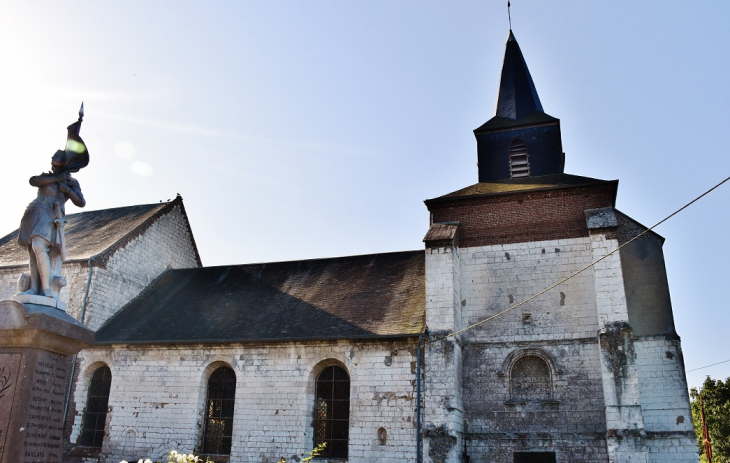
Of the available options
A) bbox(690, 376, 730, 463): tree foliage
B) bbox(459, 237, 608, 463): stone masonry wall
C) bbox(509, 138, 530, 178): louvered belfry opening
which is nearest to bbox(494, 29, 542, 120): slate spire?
bbox(509, 138, 530, 178): louvered belfry opening

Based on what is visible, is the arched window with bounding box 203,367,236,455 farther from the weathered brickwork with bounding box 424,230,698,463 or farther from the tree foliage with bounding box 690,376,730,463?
the tree foliage with bounding box 690,376,730,463

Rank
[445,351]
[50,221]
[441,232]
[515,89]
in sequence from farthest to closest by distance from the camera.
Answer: [515,89] → [441,232] → [445,351] → [50,221]

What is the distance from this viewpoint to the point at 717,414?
35.8m

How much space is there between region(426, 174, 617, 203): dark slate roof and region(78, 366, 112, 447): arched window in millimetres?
10726

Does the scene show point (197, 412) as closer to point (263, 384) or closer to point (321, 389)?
point (263, 384)

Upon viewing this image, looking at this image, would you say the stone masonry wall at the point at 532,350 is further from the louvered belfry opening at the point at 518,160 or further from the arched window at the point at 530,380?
the louvered belfry opening at the point at 518,160

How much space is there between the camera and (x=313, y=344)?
14.9 m

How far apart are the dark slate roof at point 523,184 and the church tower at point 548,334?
0.21 feet

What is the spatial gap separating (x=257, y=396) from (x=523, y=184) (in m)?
9.35

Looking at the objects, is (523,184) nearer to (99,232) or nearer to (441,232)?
(441,232)

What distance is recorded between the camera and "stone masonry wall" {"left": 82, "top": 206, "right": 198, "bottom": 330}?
58.0 feet

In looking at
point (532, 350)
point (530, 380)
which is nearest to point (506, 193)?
point (532, 350)

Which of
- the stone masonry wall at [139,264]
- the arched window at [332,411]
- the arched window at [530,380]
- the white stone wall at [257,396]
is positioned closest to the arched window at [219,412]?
the white stone wall at [257,396]

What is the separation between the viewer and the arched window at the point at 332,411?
14.4 meters
